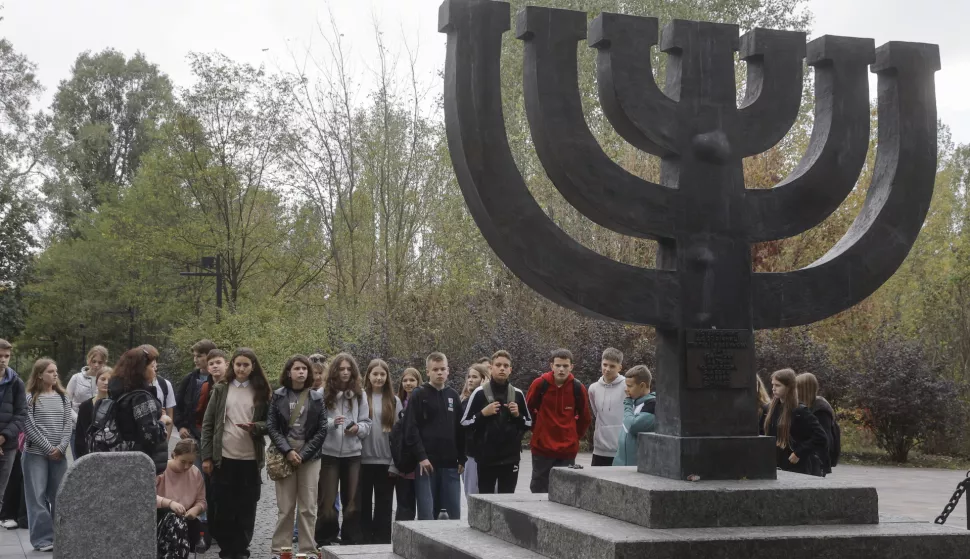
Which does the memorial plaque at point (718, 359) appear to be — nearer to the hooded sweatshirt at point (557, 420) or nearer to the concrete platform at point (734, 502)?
the concrete platform at point (734, 502)

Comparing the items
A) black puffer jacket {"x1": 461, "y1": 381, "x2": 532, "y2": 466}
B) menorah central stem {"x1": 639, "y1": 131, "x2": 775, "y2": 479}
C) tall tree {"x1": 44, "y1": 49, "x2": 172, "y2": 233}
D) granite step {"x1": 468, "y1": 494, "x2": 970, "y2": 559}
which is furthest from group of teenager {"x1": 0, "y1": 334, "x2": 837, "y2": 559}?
tall tree {"x1": 44, "y1": 49, "x2": 172, "y2": 233}

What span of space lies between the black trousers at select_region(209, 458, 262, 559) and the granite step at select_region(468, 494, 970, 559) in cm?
419

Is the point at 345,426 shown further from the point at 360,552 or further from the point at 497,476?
the point at 360,552

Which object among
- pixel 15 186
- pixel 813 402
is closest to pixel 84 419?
pixel 813 402

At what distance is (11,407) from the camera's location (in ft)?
31.0

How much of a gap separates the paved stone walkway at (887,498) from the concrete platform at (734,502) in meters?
2.57

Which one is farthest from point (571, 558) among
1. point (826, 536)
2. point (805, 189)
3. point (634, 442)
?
point (634, 442)

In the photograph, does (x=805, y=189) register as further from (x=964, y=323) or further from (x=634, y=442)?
(x=964, y=323)

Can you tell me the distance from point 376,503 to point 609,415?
88.7 inches

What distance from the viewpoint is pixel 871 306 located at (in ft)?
84.0

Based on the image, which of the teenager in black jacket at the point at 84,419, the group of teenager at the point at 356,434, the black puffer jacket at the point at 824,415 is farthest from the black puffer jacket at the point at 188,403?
the black puffer jacket at the point at 824,415

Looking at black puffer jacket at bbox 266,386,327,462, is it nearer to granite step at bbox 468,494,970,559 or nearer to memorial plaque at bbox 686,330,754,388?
granite step at bbox 468,494,970,559

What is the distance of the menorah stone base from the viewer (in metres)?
5.24

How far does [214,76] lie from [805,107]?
1653cm
